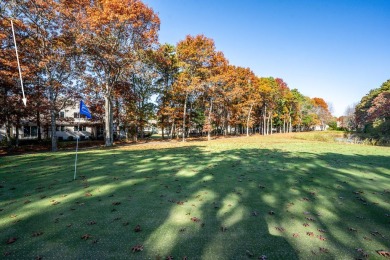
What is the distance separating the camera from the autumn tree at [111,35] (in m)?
20.3

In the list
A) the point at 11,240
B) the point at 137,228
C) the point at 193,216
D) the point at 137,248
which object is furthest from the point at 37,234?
the point at 193,216

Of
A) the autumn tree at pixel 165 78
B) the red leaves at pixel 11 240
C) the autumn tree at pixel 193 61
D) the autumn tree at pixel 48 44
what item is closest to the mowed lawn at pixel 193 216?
the red leaves at pixel 11 240

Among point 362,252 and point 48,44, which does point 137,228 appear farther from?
point 48,44

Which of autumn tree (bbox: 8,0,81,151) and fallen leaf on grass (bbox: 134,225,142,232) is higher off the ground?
autumn tree (bbox: 8,0,81,151)

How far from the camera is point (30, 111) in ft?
69.1

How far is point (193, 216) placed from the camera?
17.7 ft

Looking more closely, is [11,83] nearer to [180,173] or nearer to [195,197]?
[180,173]

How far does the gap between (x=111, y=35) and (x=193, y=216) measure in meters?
22.7

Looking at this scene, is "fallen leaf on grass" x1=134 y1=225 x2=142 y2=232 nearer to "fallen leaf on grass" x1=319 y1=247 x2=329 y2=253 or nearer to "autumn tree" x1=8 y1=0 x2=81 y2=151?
"fallen leaf on grass" x1=319 y1=247 x2=329 y2=253

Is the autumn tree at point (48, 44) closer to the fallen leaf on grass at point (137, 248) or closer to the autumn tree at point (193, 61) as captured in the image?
the autumn tree at point (193, 61)

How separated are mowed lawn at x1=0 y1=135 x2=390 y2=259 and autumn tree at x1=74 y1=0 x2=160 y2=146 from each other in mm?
15971

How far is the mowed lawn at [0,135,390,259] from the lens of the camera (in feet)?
13.0

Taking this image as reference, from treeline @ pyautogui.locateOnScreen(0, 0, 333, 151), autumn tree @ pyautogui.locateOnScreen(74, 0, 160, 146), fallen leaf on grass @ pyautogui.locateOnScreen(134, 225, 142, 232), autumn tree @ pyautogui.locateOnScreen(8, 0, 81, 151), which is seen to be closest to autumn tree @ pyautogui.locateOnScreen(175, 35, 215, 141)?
treeline @ pyautogui.locateOnScreen(0, 0, 333, 151)

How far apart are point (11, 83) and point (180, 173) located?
1943cm
